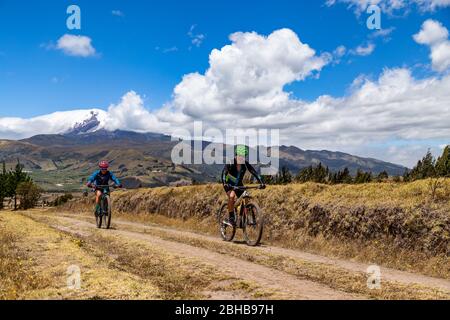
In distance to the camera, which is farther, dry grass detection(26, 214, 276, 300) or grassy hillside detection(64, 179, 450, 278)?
grassy hillside detection(64, 179, 450, 278)

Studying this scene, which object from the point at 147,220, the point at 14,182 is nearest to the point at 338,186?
the point at 147,220

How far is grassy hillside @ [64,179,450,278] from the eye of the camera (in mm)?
14703

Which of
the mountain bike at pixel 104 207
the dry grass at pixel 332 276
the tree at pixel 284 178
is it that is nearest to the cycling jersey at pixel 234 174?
the dry grass at pixel 332 276

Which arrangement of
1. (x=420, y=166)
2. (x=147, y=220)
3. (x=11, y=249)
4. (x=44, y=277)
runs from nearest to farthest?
(x=44, y=277), (x=11, y=249), (x=420, y=166), (x=147, y=220)

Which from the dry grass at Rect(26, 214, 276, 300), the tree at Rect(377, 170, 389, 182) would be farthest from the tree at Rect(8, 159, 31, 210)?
the dry grass at Rect(26, 214, 276, 300)

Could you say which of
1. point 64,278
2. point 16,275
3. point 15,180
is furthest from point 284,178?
point 15,180

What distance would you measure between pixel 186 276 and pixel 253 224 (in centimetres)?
787

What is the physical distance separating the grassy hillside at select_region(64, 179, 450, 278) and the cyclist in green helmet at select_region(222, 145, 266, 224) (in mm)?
3554

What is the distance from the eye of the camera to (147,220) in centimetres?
3538

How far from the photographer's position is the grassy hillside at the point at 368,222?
48.2 ft

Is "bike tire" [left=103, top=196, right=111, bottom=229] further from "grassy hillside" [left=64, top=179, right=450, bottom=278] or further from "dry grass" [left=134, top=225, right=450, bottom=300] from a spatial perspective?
"dry grass" [left=134, top=225, right=450, bottom=300]

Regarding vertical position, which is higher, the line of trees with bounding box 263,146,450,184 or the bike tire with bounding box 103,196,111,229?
the line of trees with bounding box 263,146,450,184
